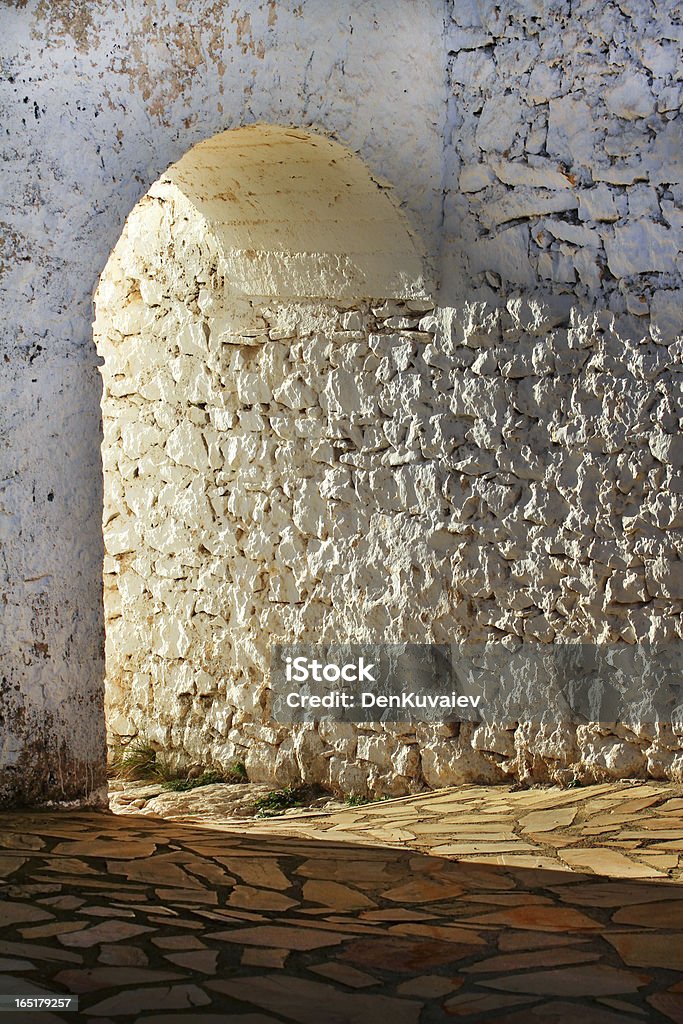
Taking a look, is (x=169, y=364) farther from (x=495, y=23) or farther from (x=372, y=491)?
(x=495, y=23)

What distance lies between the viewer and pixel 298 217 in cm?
474

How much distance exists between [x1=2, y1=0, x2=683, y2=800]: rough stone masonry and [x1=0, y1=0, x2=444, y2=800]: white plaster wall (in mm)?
10

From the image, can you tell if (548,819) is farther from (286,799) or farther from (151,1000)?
(151,1000)

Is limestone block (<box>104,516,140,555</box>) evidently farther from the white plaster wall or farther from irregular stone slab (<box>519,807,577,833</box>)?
irregular stone slab (<box>519,807,577,833</box>)

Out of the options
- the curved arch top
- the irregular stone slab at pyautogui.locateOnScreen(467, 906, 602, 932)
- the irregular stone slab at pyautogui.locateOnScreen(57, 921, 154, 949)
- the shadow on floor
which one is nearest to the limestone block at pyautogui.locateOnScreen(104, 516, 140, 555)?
the curved arch top

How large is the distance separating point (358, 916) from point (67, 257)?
2.31 meters

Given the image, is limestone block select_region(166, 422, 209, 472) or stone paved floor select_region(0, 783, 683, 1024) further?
limestone block select_region(166, 422, 209, 472)

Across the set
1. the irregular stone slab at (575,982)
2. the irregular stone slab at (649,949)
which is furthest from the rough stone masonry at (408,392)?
the irregular stone slab at (575,982)

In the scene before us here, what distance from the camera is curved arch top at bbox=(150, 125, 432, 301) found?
442 centimetres

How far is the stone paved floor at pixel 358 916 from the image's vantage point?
2297mm

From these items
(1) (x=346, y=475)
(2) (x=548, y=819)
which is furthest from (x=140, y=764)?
(2) (x=548, y=819)

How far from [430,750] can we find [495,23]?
9.54 feet

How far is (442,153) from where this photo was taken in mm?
4625

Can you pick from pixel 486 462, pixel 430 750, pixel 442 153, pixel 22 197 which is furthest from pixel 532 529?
pixel 22 197
